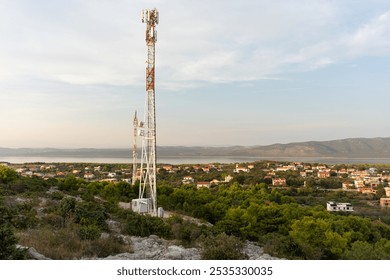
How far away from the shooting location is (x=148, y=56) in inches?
431

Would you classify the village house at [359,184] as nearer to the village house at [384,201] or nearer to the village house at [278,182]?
the village house at [384,201]

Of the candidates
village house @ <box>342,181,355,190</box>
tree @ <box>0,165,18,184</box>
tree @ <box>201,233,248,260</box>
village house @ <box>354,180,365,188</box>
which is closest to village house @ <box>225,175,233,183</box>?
village house @ <box>342,181,355,190</box>

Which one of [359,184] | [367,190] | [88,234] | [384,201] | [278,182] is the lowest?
[384,201]

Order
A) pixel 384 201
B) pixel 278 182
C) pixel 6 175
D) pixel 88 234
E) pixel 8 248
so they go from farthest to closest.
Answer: pixel 278 182
pixel 384 201
pixel 6 175
pixel 88 234
pixel 8 248

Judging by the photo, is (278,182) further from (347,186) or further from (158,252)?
(158,252)

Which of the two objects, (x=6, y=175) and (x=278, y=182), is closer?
(x=6, y=175)

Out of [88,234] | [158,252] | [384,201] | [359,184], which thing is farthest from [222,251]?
[359,184]

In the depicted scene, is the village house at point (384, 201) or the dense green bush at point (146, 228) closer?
the dense green bush at point (146, 228)

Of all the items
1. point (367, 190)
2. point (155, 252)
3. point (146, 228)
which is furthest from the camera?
point (367, 190)

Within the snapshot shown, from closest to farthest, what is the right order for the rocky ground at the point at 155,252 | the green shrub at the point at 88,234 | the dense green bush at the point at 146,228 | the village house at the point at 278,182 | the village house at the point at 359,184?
1. the rocky ground at the point at 155,252
2. the green shrub at the point at 88,234
3. the dense green bush at the point at 146,228
4. the village house at the point at 278,182
5. the village house at the point at 359,184

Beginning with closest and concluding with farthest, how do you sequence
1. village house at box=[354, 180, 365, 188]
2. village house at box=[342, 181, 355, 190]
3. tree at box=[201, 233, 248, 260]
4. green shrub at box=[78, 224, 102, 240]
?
tree at box=[201, 233, 248, 260], green shrub at box=[78, 224, 102, 240], village house at box=[342, 181, 355, 190], village house at box=[354, 180, 365, 188]

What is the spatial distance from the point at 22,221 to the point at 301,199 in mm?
22540

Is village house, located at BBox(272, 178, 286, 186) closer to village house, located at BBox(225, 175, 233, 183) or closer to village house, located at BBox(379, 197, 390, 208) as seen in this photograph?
village house, located at BBox(225, 175, 233, 183)

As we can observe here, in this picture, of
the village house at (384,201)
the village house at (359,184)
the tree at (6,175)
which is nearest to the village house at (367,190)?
the village house at (359,184)
